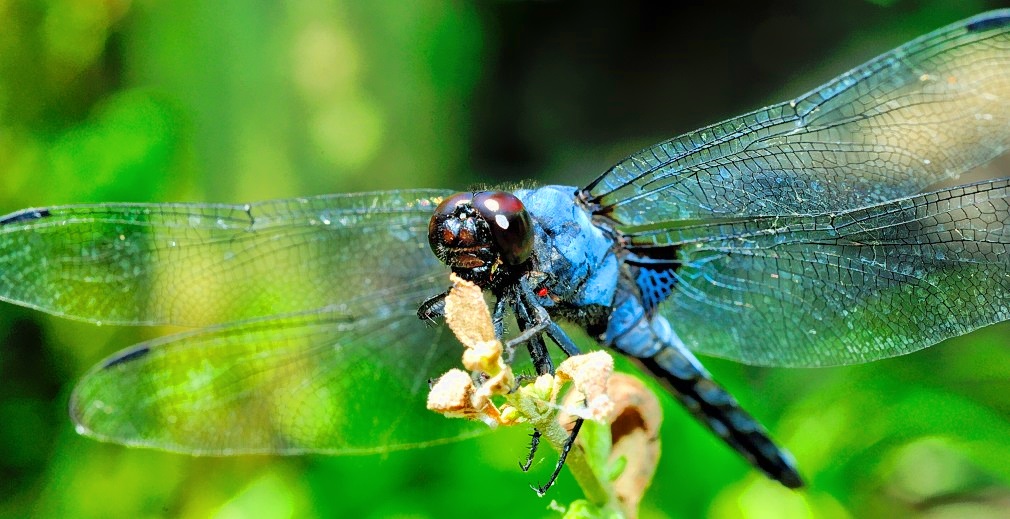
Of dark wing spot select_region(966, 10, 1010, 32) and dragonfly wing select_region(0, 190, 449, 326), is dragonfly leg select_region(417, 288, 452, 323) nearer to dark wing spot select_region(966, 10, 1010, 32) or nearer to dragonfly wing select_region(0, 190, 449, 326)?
dragonfly wing select_region(0, 190, 449, 326)

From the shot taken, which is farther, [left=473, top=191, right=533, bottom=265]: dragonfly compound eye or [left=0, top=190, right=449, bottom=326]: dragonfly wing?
[left=0, top=190, right=449, bottom=326]: dragonfly wing

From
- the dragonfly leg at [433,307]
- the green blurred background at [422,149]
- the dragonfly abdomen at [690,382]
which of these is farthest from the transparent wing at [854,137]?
the green blurred background at [422,149]

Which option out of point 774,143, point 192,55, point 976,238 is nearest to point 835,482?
point 976,238

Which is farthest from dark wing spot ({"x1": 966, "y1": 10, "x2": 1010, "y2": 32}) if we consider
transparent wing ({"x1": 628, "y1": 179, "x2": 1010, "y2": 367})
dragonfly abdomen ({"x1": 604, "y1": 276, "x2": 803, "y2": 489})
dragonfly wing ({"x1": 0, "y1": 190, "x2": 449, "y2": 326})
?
dragonfly wing ({"x1": 0, "y1": 190, "x2": 449, "y2": 326})

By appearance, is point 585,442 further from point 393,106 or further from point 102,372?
point 393,106

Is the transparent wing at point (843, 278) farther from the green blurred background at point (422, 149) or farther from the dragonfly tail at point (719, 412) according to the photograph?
the green blurred background at point (422, 149)

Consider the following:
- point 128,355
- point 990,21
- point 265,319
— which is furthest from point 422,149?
point 990,21
